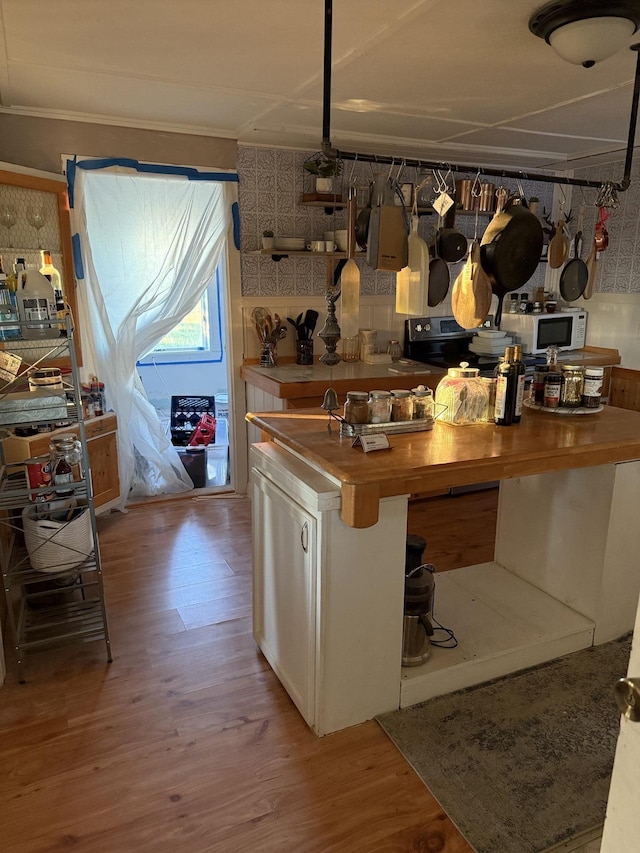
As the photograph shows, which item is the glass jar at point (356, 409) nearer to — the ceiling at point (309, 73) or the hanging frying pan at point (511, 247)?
the hanging frying pan at point (511, 247)

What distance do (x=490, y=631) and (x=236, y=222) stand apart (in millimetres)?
2771

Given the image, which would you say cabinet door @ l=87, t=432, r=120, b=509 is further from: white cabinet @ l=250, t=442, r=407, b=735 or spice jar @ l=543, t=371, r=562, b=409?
spice jar @ l=543, t=371, r=562, b=409

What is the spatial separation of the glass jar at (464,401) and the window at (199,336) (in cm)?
389

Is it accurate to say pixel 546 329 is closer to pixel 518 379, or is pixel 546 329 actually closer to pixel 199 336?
pixel 518 379

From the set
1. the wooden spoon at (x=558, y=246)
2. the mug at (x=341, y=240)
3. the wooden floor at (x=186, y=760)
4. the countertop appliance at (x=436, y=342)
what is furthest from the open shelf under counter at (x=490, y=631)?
the mug at (x=341, y=240)

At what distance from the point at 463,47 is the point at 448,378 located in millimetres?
1187

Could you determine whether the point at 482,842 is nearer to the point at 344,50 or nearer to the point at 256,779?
the point at 256,779

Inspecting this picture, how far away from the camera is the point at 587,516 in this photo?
238 centimetres

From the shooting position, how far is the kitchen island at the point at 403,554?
1.84 meters

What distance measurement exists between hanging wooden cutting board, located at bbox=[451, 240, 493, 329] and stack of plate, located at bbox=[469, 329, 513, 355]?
2.25 metres

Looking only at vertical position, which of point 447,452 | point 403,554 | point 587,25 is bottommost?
point 403,554

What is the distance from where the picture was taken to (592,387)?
2.42 m

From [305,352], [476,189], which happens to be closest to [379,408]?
[476,189]

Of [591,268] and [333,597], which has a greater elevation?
[591,268]
